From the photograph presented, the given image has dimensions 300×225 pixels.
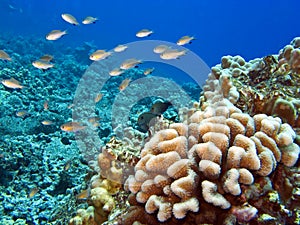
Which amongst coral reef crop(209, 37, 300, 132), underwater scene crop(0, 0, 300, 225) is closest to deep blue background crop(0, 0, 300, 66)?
underwater scene crop(0, 0, 300, 225)

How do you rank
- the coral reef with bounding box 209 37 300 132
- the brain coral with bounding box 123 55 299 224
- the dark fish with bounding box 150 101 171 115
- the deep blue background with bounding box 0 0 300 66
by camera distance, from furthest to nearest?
the deep blue background with bounding box 0 0 300 66
the dark fish with bounding box 150 101 171 115
the coral reef with bounding box 209 37 300 132
the brain coral with bounding box 123 55 299 224

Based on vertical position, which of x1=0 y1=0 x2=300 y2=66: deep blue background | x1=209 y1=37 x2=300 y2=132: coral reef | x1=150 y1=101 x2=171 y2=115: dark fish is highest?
x1=0 y1=0 x2=300 y2=66: deep blue background

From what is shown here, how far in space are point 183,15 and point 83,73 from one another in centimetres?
12664

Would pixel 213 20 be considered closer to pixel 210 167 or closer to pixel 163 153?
pixel 163 153

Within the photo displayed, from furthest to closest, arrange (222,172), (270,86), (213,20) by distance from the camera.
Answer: (213,20), (270,86), (222,172)

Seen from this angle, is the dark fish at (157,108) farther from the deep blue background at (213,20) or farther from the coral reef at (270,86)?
the deep blue background at (213,20)

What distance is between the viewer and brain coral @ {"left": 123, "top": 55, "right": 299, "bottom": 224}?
2221mm

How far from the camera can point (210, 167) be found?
225 centimetres

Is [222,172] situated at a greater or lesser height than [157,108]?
lesser

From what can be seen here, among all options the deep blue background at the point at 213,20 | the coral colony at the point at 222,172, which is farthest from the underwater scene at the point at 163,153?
the deep blue background at the point at 213,20

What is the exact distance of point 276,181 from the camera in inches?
98.0

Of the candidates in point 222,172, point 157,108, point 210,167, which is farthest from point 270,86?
point 157,108

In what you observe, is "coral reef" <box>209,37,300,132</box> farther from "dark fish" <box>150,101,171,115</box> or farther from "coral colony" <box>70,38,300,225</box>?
"dark fish" <box>150,101,171,115</box>

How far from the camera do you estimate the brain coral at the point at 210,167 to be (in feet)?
7.29
